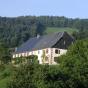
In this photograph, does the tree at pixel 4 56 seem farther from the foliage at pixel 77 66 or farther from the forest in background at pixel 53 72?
the foliage at pixel 77 66

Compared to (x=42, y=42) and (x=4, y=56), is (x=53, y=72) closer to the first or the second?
(x=4, y=56)

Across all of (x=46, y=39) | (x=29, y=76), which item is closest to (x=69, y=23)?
(x=46, y=39)

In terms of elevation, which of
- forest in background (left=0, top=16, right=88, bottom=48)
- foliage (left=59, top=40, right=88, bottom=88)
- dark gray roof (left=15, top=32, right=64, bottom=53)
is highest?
foliage (left=59, top=40, right=88, bottom=88)

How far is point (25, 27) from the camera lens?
16762cm

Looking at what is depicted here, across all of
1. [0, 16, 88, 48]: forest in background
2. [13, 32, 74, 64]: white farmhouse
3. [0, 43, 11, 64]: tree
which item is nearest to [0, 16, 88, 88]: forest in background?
[0, 43, 11, 64]: tree

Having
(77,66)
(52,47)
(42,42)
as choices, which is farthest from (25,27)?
(77,66)

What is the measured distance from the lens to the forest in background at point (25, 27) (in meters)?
152

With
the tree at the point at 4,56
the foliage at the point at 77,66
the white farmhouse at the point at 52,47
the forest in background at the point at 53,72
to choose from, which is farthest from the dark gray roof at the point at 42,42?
the foliage at the point at 77,66

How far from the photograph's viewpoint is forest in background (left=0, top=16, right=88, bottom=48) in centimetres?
15239

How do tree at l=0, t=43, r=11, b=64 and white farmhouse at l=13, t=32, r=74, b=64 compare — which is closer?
tree at l=0, t=43, r=11, b=64

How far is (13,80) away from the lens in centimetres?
3862

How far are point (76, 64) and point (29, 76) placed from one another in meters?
16.2

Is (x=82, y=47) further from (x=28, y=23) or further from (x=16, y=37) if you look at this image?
(x=28, y=23)

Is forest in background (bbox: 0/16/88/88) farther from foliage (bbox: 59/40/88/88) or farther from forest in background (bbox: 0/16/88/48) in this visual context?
forest in background (bbox: 0/16/88/48)
